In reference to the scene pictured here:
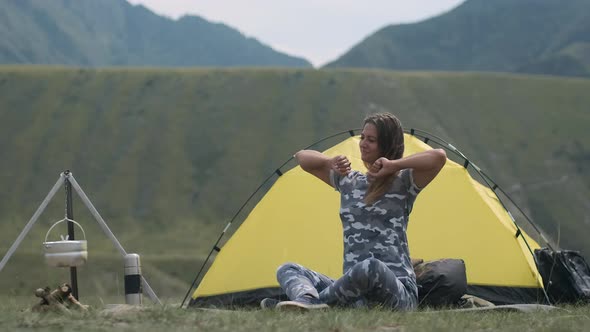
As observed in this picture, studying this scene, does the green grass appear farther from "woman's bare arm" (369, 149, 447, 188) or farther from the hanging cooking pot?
the hanging cooking pot

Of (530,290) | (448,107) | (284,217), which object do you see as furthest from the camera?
(448,107)

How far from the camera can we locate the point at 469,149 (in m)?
78.9

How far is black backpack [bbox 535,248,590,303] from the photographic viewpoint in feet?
32.2

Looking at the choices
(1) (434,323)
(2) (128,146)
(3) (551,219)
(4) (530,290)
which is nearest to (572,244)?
(3) (551,219)

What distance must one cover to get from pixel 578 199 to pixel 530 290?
65291mm

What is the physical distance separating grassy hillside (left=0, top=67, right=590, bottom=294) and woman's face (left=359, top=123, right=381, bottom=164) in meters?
53.3

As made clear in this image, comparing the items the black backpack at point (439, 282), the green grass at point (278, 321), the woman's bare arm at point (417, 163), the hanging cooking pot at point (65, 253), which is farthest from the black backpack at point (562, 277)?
the hanging cooking pot at point (65, 253)

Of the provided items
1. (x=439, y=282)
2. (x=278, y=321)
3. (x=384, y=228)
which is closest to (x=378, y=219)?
(x=384, y=228)

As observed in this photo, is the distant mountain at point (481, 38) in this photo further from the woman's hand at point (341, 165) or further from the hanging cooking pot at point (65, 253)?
the woman's hand at point (341, 165)

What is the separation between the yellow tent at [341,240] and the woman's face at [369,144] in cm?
314

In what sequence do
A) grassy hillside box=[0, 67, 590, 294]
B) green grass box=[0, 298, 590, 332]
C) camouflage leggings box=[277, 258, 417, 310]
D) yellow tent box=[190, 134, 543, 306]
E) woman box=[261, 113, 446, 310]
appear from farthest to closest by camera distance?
grassy hillside box=[0, 67, 590, 294]
yellow tent box=[190, 134, 543, 306]
woman box=[261, 113, 446, 310]
camouflage leggings box=[277, 258, 417, 310]
green grass box=[0, 298, 590, 332]

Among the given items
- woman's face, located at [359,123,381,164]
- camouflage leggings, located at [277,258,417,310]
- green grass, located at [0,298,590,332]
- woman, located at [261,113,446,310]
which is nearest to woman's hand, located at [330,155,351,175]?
woman, located at [261,113,446,310]

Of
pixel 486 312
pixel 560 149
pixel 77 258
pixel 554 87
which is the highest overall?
pixel 554 87

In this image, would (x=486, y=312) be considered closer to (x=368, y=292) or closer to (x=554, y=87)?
(x=368, y=292)
